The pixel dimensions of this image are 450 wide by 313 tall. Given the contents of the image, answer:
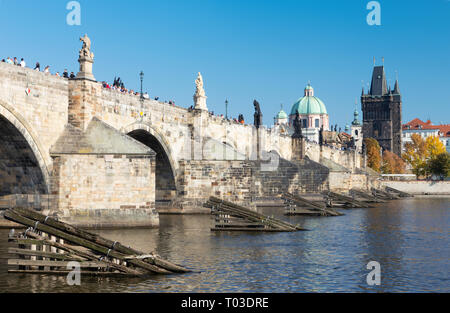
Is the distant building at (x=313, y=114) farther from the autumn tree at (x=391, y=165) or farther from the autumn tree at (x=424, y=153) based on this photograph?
the autumn tree at (x=391, y=165)

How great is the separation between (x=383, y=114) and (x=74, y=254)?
175m

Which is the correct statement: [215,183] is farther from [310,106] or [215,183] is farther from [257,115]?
A: [310,106]

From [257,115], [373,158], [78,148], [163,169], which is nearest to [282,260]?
[78,148]

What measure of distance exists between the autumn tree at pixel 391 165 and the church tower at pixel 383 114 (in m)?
18.8

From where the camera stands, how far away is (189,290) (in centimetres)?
1569

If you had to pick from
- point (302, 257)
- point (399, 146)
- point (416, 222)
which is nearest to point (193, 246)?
point (302, 257)

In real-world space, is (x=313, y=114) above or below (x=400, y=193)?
above

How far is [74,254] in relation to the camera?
1750 centimetres

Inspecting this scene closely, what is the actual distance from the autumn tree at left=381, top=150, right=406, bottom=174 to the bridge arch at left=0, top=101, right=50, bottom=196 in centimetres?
11910

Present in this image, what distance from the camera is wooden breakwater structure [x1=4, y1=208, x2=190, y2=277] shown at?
17109 mm

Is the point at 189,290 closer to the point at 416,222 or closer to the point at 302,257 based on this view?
the point at 302,257

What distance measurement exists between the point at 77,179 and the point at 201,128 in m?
17.6

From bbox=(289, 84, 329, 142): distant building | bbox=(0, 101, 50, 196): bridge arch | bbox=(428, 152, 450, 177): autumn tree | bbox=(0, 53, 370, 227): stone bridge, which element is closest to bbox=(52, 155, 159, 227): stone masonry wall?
bbox=(0, 53, 370, 227): stone bridge

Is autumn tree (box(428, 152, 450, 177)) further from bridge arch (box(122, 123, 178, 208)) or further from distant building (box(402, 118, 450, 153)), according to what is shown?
bridge arch (box(122, 123, 178, 208))
